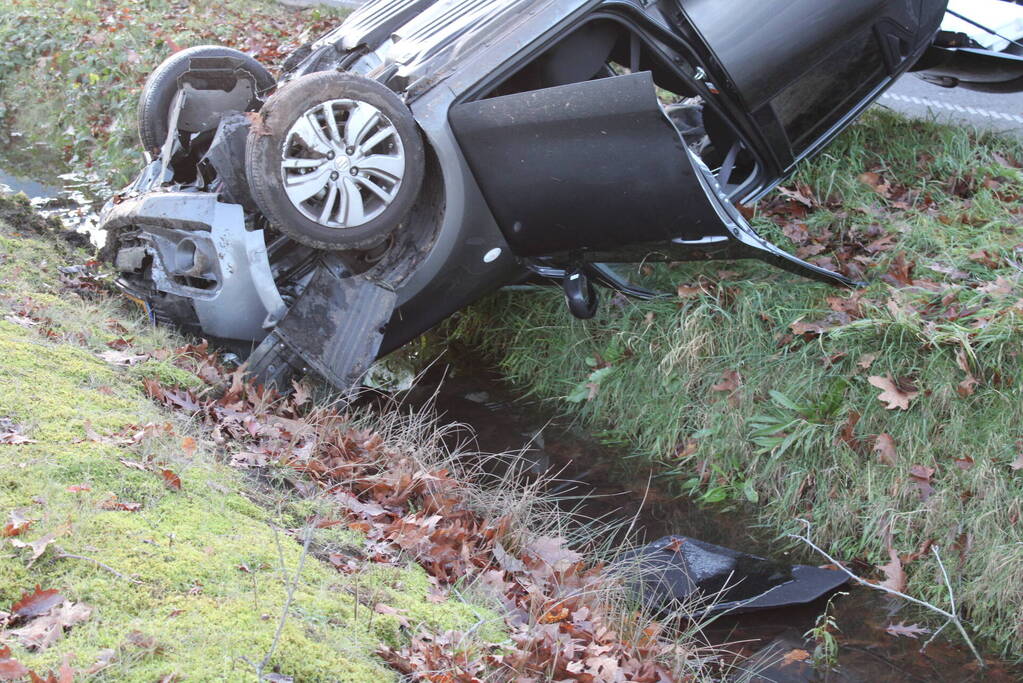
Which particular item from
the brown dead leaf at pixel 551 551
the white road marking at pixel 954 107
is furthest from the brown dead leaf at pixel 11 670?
the white road marking at pixel 954 107

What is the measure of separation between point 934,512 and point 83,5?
11.2m

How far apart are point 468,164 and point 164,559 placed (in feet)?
8.10

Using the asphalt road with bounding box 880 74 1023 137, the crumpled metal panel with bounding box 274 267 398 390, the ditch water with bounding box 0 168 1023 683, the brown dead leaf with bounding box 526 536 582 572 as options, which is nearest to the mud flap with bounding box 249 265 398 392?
the crumpled metal panel with bounding box 274 267 398 390

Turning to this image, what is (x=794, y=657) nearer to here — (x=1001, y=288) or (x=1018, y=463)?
(x=1018, y=463)

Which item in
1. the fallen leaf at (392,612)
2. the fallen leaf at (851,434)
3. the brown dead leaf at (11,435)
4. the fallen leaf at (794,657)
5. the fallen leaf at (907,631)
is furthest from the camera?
the fallen leaf at (851,434)

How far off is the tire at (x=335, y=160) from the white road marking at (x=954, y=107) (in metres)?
3.77

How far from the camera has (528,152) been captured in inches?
179

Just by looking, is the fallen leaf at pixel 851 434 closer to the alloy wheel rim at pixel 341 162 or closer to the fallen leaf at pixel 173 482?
the alloy wheel rim at pixel 341 162

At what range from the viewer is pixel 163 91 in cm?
571

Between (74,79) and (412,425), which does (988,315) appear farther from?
(74,79)

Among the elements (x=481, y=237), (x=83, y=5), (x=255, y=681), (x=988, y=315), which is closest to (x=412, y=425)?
(x=481, y=237)

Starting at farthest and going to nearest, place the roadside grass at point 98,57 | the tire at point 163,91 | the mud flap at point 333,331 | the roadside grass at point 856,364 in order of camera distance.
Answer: the roadside grass at point 98,57 → the tire at point 163,91 → the mud flap at point 333,331 → the roadside grass at point 856,364

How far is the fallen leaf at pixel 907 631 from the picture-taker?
4.04 m

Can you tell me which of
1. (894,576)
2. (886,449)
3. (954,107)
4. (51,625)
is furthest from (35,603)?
(954,107)
